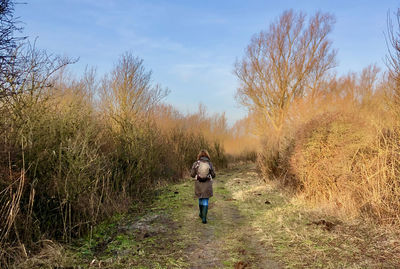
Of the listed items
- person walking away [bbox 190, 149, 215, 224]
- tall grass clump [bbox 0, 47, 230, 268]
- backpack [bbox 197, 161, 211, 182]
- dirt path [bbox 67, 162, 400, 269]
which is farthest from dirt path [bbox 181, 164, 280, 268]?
tall grass clump [bbox 0, 47, 230, 268]

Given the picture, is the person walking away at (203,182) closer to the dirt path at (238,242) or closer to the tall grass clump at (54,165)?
the dirt path at (238,242)

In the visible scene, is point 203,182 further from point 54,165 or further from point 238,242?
point 54,165

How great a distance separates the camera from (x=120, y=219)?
6.98 m

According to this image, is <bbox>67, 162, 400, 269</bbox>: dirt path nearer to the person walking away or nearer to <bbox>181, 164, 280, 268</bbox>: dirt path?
<bbox>181, 164, 280, 268</bbox>: dirt path

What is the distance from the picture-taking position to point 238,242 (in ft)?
16.9

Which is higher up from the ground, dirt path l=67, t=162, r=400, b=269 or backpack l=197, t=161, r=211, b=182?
backpack l=197, t=161, r=211, b=182

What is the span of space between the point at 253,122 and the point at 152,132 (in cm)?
1575

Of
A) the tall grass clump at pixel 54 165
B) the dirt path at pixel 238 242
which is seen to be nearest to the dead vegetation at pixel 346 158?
the dirt path at pixel 238 242

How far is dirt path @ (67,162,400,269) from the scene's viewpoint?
4.21m

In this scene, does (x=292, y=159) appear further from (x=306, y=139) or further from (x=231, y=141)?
(x=231, y=141)

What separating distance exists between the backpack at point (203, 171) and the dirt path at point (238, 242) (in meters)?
1.05

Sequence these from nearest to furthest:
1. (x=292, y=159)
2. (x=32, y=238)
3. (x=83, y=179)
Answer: (x=32, y=238), (x=83, y=179), (x=292, y=159)

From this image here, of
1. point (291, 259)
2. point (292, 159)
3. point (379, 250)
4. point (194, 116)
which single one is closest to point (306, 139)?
point (292, 159)

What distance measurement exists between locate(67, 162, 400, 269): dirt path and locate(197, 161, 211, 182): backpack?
1.05m
